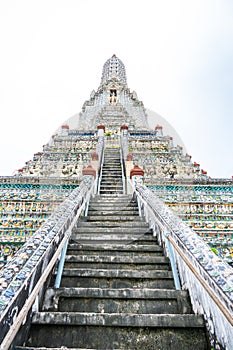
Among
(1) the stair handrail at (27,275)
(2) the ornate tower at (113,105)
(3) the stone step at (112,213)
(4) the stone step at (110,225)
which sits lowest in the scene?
(4) the stone step at (110,225)

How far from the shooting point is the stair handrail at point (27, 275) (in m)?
1.40

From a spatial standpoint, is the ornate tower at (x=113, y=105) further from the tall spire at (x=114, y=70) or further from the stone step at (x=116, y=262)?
the stone step at (x=116, y=262)

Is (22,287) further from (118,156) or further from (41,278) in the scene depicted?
(118,156)

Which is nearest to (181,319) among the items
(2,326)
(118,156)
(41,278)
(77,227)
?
(41,278)

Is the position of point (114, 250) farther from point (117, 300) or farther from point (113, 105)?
point (113, 105)

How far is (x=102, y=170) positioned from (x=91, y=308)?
6.38 metres

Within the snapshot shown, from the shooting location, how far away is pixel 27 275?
5.62 feet

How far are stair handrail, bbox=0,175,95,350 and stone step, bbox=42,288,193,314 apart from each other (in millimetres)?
250

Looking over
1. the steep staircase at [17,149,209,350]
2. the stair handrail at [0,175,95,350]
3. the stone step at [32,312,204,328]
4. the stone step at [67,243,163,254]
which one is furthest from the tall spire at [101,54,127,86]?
the stone step at [32,312,204,328]

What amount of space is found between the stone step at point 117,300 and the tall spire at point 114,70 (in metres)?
28.6

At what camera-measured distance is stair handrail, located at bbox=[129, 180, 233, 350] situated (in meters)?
1.52

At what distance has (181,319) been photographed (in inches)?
76.7

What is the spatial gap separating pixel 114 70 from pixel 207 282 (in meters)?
31.0

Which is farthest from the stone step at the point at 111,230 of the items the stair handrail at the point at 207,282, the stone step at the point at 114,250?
the stair handrail at the point at 207,282
